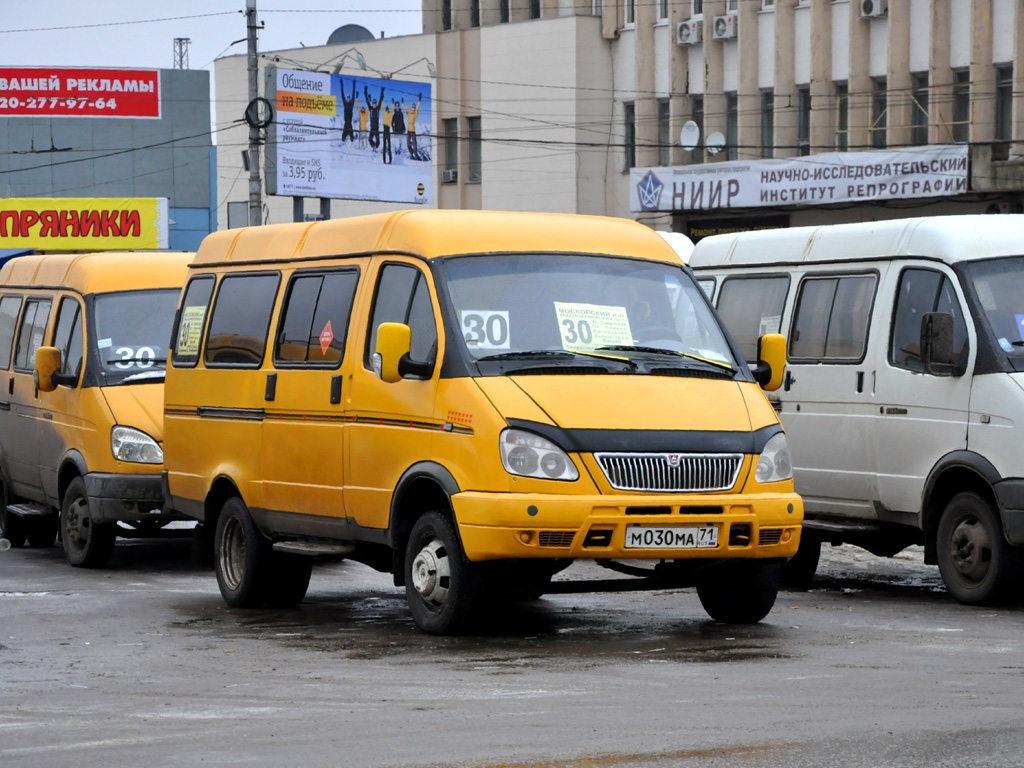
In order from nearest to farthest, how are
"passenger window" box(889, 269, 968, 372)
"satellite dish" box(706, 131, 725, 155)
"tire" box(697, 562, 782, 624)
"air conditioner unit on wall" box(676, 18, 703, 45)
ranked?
"tire" box(697, 562, 782, 624)
"passenger window" box(889, 269, 968, 372)
"satellite dish" box(706, 131, 725, 155)
"air conditioner unit on wall" box(676, 18, 703, 45)

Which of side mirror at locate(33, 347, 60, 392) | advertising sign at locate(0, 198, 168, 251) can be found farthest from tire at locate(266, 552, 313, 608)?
advertising sign at locate(0, 198, 168, 251)

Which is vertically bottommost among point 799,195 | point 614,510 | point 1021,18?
point 614,510

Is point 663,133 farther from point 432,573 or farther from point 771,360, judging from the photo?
point 432,573

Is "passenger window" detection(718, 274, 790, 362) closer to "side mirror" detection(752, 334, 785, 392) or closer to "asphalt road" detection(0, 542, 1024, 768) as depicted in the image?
"asphalt road" detection(0, 542, 1024, 768)

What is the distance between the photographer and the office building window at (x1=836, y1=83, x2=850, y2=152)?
42188mm

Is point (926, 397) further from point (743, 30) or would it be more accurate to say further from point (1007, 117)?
point (743, 30)

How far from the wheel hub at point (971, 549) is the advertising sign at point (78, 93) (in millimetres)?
51014

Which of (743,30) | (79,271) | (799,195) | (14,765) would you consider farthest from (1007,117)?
(14,765)

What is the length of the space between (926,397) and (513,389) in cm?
345

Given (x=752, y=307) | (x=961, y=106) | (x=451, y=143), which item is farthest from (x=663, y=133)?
(x=752, y=307)

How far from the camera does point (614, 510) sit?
897 cm

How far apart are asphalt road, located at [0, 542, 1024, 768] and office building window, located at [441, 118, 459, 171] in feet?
145

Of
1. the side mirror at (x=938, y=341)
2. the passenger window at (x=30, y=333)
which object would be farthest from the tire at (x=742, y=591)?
the passenger window at (x=30, y=333)

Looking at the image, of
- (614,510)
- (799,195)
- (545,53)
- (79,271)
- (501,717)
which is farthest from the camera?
(545,53)
